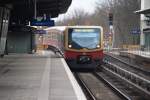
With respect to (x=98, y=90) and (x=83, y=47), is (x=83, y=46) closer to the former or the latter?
(x=83, y=47)

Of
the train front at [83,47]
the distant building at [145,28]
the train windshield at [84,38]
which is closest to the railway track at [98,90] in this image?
the train front at [83,47]

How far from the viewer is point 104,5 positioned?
352 feet

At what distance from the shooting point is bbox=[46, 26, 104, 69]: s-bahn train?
34.6 meters

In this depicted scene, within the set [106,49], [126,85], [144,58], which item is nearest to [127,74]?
[126,85]

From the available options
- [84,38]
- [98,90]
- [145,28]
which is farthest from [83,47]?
[145,28]

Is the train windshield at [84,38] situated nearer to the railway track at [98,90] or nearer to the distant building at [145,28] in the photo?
the railway track at [98,90]

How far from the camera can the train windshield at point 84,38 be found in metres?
35.0

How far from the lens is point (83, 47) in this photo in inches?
1377

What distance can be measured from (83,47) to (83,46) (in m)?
0.07

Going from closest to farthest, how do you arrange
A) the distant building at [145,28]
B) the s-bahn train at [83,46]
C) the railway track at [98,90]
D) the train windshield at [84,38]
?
the railway track at [98,90]
the s-bahn train at [83,46]
the train windshield at [84,38]
the distant building at [145,28]

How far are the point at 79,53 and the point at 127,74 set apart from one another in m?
6.22

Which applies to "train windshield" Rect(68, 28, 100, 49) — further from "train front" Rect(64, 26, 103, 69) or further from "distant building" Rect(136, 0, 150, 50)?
"distant building" Rect(136, 0, 150, 50)

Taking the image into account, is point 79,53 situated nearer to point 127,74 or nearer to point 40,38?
point 127,74

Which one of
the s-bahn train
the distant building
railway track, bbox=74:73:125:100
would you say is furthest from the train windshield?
the distant building
